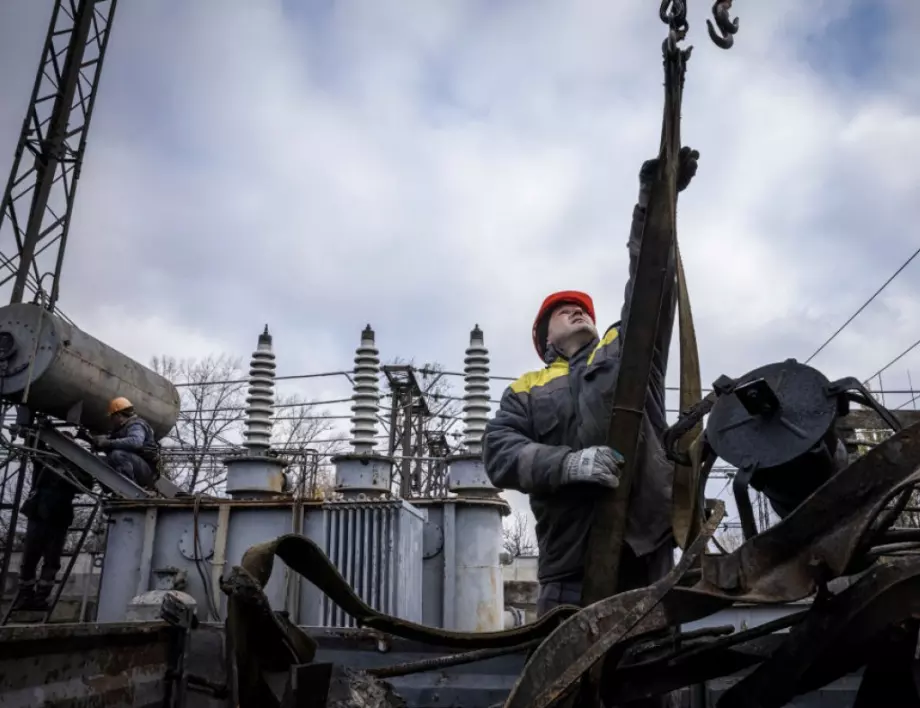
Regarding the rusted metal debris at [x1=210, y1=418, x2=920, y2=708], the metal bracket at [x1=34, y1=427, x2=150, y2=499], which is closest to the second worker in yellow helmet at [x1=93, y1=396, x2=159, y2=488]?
the metal bracket at [x1=34, y1=427, x2=150, y2=499]

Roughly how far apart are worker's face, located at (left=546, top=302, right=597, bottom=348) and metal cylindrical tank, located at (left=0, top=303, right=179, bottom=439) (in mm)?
7057

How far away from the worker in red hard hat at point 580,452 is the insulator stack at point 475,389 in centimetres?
880

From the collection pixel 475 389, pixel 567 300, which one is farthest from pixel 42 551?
pixel 567 300

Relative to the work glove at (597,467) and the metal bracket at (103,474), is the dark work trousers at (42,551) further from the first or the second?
the work glove at (597,467)

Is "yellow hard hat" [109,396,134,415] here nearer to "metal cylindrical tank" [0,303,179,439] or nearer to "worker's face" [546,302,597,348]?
"metal cylindrical tank" [0,303,179,439]

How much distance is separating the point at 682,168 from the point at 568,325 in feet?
2.72

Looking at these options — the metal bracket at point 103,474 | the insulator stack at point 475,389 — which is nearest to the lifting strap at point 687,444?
the metal bracket at point 103,474

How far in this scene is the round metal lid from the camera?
1.84m

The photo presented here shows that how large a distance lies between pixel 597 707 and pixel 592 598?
0.75m

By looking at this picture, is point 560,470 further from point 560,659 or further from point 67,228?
point 67,228

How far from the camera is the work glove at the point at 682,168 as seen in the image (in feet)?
8.22

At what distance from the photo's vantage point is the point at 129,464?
8.38m

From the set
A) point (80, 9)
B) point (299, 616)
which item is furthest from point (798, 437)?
point (80, 9)

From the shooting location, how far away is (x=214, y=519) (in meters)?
6.86
